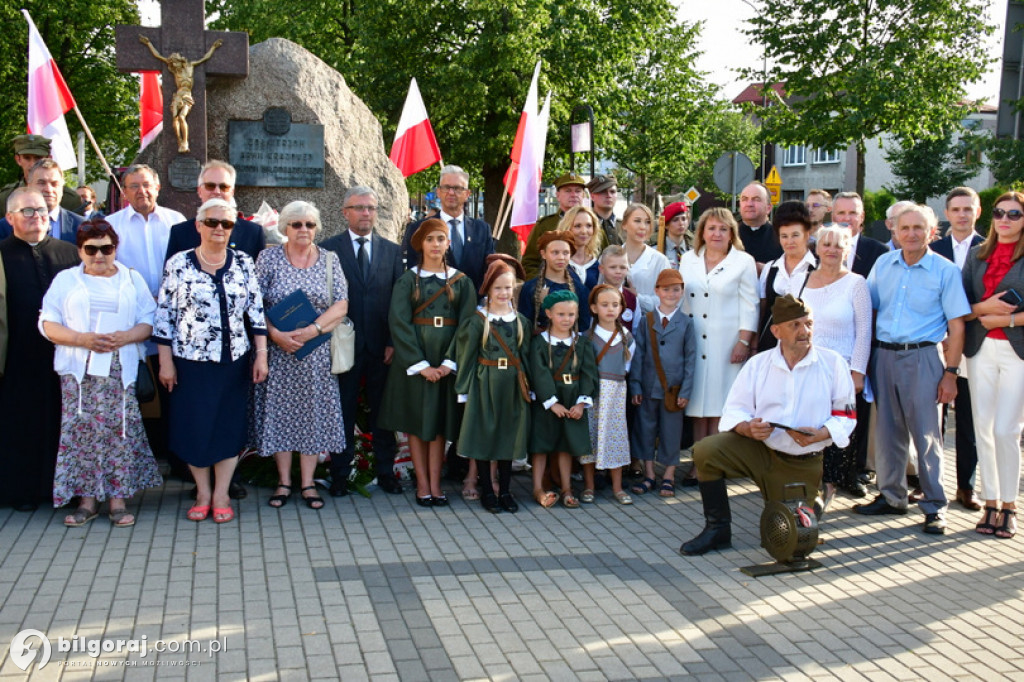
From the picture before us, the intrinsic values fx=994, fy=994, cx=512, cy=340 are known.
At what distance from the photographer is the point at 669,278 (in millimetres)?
7250

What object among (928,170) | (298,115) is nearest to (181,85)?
(298,115)

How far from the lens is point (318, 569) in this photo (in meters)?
5.39

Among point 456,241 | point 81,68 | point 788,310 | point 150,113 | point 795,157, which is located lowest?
point 788,310

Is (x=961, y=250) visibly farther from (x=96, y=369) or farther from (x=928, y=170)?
(x=928, y=170)

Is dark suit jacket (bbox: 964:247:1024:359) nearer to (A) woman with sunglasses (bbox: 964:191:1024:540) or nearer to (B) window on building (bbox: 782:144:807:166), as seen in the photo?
(A) woman with sunglasses (bbox: 964:191:1024:540)

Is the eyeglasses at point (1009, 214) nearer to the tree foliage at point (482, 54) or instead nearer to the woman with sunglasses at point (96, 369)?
the woman with sunglasses at point (96, 369)

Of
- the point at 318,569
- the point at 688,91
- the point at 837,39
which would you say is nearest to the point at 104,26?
the point at 688,91

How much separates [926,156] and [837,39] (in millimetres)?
18791

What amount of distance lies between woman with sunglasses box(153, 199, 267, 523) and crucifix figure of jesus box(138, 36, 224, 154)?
9.35 feet

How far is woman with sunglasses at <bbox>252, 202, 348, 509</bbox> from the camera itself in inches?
257

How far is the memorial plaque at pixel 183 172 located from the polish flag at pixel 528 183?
283cm

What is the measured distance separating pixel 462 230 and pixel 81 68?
81.8 feet

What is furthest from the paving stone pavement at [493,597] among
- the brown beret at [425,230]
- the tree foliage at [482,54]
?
the tree foliage at [482,54]

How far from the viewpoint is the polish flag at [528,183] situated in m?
8.99
